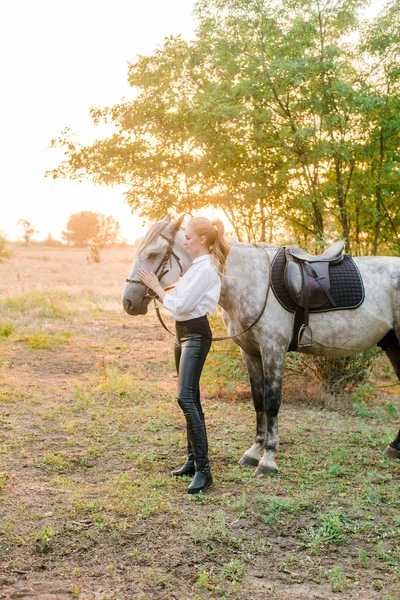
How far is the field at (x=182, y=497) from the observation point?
9.96 feet

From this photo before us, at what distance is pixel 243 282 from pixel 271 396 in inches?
38.5

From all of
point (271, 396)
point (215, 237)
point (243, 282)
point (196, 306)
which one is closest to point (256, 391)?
point (271, 396)

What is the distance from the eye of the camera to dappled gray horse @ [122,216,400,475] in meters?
4.39

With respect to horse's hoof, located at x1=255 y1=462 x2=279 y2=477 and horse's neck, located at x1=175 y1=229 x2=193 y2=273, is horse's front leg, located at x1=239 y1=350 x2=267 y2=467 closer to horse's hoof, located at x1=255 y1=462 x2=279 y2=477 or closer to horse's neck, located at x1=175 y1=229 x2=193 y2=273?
horse's hoof, located at x1=255 y1=462 x2=279 y2=477

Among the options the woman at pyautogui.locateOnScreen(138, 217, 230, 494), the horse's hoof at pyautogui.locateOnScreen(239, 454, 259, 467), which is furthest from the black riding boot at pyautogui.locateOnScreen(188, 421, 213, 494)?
the horse's hoof at pyautogui.locateOnScreen(239, 454, 259, 467)

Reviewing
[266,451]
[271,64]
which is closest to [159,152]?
[271,64]

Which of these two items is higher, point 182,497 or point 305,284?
point 305,284

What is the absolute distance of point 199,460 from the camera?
4.25 metres

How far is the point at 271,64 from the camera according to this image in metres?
6.68

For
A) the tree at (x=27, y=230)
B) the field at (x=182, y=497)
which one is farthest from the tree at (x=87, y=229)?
the field at (x=182, y=497)

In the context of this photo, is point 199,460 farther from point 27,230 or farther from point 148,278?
point 27,230

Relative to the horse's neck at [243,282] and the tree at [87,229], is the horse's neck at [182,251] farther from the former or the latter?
the tree at [87,229]

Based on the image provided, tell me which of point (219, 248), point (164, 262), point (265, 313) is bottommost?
point (265, 313)

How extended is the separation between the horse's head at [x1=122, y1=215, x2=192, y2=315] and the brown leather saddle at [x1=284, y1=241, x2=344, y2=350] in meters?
0.94
